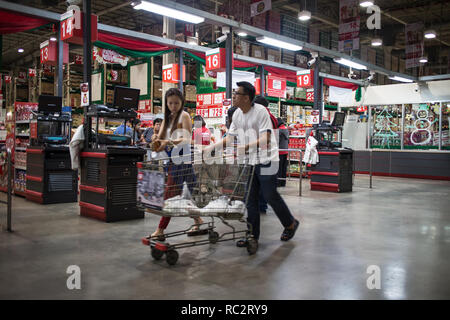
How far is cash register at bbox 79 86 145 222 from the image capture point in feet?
17.3

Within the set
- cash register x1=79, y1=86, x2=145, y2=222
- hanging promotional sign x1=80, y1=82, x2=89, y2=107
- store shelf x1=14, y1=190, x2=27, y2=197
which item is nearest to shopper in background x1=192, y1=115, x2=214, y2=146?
cash register x1=79, y1=86, x2=145, y2=222

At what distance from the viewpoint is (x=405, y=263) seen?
3.45 m

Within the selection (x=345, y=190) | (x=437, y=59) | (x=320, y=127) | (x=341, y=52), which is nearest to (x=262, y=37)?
(x=320, y=127)

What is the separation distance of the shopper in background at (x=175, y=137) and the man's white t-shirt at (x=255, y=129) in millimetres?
504

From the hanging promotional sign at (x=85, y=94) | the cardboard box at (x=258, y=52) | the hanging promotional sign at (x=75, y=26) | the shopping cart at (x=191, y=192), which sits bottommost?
the shopping cart at (x=191, y=192)

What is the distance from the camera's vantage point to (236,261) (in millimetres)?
3490

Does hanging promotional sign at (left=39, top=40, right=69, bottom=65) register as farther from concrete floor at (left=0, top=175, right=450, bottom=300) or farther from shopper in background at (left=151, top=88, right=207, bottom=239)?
shopper in background at (left=151, top=88, right=207, bottom=239)

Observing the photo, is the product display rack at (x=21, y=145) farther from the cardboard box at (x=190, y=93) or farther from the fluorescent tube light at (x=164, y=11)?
the cardboard box at (x=190, y=93)

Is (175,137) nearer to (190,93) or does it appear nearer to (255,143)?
(255,143)

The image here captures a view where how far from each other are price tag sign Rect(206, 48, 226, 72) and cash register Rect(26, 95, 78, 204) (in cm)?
378

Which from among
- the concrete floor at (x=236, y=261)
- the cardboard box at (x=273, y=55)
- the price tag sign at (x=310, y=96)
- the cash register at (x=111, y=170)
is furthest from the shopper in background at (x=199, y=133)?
the price tag sign at (x=310, y=96)

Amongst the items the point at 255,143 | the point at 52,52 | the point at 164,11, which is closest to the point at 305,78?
the point at 164,11

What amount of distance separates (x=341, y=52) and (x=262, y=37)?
361cm

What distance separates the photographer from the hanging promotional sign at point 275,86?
43.7ft
